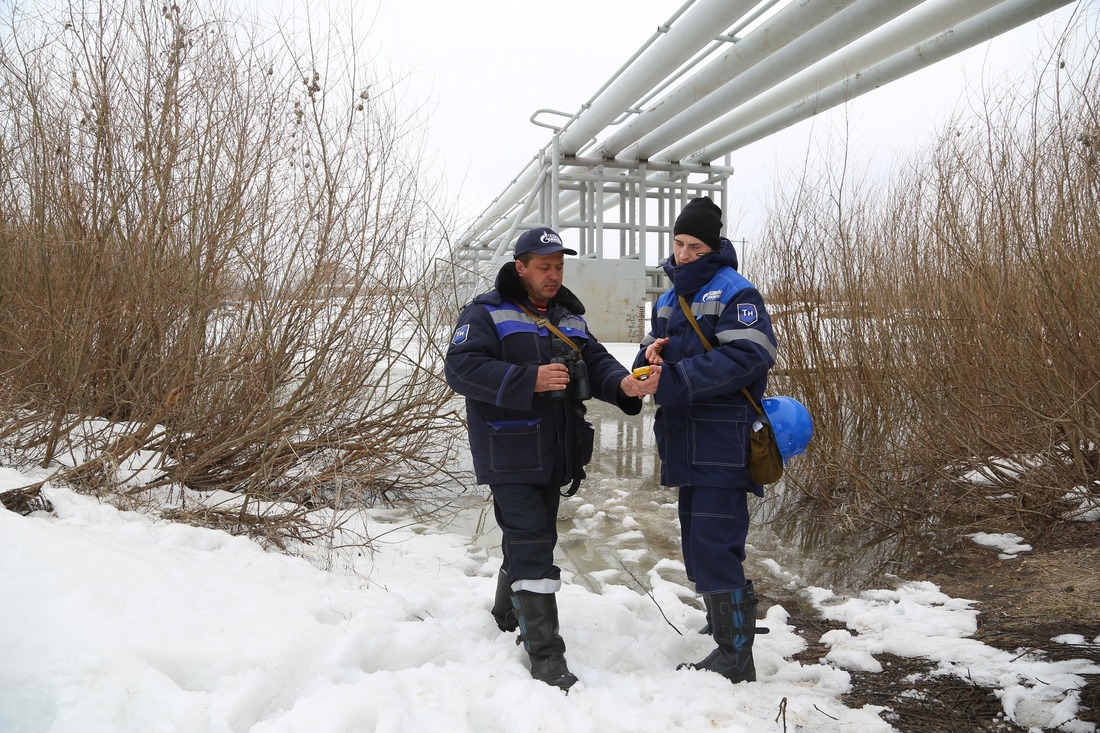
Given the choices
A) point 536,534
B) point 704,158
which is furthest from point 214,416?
point 704,158

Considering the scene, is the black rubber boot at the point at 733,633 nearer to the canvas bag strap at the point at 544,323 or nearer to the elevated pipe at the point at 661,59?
the canvas bag strap at the point at 544,323

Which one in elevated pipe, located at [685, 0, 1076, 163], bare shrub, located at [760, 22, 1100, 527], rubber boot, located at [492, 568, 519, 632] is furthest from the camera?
elevated pipe, located at [685, 0, 1076, 163]

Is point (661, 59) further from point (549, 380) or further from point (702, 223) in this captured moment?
point (549, 380)

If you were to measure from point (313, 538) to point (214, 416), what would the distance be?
41.3 inches

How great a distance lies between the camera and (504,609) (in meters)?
3.08

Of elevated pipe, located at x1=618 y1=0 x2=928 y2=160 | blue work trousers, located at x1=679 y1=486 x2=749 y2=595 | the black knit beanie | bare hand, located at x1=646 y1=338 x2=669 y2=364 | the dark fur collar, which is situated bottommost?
blue work trousers, located at x1=679 y1=486 x2=749 y2=595

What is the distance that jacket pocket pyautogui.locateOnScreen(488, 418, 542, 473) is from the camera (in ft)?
9.07

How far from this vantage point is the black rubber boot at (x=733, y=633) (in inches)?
110

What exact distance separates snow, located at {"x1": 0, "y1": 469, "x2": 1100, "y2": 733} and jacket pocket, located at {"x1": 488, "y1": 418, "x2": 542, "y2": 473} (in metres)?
0.68

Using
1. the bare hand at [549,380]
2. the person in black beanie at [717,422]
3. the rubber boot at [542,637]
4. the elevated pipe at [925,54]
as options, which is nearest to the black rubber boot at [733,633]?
the person in black beanie at [717,422]

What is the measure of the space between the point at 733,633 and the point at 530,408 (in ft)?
3.58

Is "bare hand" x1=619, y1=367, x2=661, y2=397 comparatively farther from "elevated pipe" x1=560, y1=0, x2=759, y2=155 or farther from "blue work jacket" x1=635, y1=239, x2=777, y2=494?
"elevated pipe" x1=560, y1=0, x2=759, y2=155

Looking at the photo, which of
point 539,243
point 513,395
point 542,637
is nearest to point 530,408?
point 513,395

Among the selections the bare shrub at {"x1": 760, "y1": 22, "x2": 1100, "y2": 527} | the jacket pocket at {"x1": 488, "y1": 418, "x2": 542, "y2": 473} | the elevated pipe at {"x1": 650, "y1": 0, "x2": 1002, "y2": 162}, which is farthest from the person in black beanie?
the elevated pipe at {"x1": 650, "y1": 0, "x2": 1002, "y2": 162}
